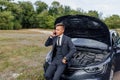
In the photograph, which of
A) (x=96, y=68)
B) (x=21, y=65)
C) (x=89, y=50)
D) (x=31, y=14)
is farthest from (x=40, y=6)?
(x=96, y=68)

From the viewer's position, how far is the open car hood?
23.2 ft

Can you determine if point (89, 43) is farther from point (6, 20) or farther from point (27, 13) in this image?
point (27, 13)

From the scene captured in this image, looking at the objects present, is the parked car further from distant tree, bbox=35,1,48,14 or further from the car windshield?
distant tree, bbox=35,1,48,14

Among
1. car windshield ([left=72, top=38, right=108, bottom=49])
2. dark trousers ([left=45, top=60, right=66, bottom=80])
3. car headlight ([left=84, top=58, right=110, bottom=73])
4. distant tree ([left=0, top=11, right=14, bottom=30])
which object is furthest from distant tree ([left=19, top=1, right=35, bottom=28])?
dark trousers ([left=45, top=60, right=66, bottom=80])

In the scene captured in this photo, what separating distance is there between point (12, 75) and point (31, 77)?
26.1 inches

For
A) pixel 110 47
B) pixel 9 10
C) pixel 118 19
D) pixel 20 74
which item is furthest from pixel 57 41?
pixel 118 19

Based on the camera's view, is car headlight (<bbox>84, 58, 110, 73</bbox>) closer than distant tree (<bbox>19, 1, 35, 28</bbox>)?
Yes

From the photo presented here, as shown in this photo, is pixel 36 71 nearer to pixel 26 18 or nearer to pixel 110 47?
pixel 110 47

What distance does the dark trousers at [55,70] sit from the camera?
612cm

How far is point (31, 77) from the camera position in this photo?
814 centimetres

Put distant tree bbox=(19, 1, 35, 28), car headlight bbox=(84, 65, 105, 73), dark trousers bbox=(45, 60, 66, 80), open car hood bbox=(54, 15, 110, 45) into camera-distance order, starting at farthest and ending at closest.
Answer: distant tree bbox=(19, 1, 35, 28) < open car hood bbox=(54, 15, 110, 45) < car headlight bbox=(84, 65, 105, 73) < dark trousers bbox=(45, 60, 66, 80)

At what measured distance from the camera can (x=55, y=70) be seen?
6234mm

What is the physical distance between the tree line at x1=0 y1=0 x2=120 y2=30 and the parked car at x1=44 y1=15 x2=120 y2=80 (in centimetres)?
4431

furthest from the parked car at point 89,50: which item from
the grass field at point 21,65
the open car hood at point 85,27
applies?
the grass field at point 21,65
